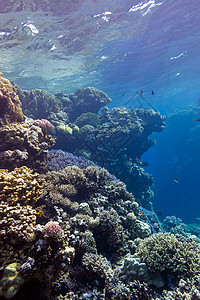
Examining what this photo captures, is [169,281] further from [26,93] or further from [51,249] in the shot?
[26,93]

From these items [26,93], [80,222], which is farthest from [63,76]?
[80,222]

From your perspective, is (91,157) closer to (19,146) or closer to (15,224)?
(19,146)

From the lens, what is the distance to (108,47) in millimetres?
18469

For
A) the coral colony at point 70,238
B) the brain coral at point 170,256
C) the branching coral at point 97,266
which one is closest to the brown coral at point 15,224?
the coral colony at point 70,238

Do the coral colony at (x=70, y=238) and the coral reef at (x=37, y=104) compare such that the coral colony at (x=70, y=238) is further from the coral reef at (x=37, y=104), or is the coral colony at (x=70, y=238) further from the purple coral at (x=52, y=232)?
the coral reef at (x=37, y=104)

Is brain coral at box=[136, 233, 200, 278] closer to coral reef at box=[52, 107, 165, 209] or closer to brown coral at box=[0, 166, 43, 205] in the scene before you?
brown coral at box=[0, 166, 43, 205]

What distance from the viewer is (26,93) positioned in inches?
525

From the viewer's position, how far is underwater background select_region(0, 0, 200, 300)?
3.36 meters

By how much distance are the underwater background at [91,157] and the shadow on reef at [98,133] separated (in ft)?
0.34

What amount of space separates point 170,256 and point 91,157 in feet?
28.1

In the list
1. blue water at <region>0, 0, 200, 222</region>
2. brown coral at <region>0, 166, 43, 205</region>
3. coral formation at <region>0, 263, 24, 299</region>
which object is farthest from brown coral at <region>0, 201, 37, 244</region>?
blue water at <region>0, 0, 200, 222</region>

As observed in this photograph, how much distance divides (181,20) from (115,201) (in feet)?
64.6

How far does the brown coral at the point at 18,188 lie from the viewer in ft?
11.8

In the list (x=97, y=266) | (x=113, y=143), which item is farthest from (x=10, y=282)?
(x=113, y=143)
